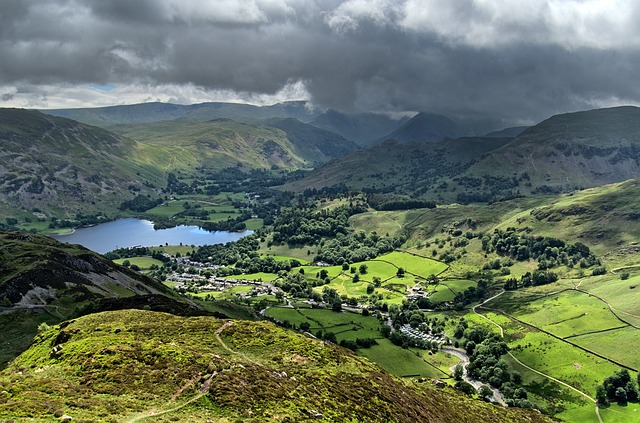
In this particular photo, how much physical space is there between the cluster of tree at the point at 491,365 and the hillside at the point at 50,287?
10827cm

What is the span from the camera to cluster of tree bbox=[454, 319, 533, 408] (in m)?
144

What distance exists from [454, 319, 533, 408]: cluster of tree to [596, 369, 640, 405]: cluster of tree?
2309 centimetres

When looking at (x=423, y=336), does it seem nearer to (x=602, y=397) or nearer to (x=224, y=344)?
(x=602, y=397)

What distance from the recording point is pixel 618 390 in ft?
461

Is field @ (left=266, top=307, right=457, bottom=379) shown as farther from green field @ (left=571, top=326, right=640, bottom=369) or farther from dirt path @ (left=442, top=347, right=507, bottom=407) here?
green field @ (left=571, top=326, right=640, bottom=369)

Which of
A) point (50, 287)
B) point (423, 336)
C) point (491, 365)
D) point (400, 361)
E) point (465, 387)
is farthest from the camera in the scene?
point (423, 336)

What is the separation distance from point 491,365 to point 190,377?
470ft

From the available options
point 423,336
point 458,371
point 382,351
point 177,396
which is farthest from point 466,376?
point 177,396

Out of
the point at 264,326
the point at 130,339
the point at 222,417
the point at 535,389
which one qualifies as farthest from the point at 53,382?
the point at 535,389

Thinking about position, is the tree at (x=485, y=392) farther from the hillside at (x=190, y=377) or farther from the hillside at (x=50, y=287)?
the hillside at (x=50, y=287)

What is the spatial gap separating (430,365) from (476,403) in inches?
2194

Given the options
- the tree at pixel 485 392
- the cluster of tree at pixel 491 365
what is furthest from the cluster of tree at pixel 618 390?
the tree at pixel 485 392

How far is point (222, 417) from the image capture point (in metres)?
42.2

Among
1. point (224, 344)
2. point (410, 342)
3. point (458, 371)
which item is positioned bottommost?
point (458, 371)
